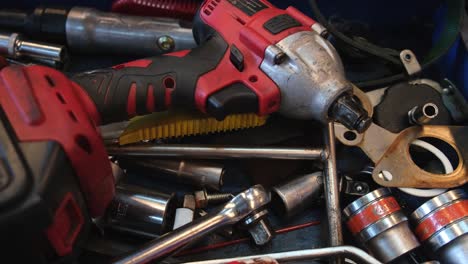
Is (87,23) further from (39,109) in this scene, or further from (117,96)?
(39,109)

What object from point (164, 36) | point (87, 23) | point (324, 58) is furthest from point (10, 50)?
point (324, 58)

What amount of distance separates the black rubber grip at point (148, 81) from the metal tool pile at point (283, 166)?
3 centimetres

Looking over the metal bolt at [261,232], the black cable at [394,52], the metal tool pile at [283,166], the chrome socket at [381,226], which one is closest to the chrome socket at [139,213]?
the metal tool pile at [283,166]

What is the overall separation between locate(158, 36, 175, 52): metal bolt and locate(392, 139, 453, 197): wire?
0.37 m

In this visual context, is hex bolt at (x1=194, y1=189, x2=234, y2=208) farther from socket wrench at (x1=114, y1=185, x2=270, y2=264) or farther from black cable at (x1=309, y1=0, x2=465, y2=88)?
black cable at (x1=309, y1=0, x2=465, y2=88)

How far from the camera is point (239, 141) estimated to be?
0.71 m

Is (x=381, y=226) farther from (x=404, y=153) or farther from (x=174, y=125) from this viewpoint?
(x=174, y=125)

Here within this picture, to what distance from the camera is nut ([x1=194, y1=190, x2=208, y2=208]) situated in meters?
0.66

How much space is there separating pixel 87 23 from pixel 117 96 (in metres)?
0.23

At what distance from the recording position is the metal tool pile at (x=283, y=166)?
60cm

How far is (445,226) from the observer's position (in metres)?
0.60

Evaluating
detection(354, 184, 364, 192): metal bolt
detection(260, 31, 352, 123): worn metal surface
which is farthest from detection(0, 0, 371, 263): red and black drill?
detection(354, 184, 364, 192): metal bolt

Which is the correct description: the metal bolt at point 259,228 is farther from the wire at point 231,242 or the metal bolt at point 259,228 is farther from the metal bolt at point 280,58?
the metal bolt at point 280,58

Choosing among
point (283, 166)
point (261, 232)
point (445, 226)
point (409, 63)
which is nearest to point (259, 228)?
point (261, 232)
